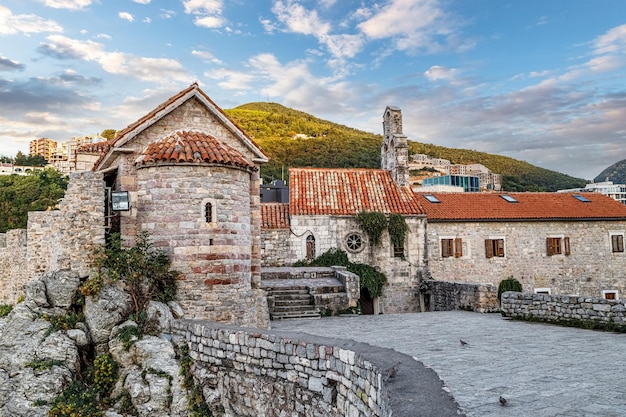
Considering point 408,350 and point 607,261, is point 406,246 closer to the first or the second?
point 607,261

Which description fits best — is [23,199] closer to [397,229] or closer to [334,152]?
[397,229]

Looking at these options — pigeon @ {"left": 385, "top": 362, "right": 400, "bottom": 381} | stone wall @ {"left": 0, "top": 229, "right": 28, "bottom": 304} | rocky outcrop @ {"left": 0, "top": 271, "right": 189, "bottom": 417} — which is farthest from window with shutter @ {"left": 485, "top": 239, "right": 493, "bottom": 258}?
stone wall @ {"left": 0, "top": 229, "right": 28, "bottom": 304}

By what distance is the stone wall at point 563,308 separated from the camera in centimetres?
1183

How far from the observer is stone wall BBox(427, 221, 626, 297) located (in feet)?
86.9

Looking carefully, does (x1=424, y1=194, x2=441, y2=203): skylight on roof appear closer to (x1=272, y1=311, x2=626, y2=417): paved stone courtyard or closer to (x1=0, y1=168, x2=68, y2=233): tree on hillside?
(x1=272, y1=311, x2=626, y2=417): paved stone courtyard

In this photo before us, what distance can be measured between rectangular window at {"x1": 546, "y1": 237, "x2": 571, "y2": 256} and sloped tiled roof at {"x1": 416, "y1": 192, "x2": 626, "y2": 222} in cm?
121

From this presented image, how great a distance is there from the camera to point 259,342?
8898 millimetres

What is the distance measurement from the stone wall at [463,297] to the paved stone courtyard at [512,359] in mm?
2121

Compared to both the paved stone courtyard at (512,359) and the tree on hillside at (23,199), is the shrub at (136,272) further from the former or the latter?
the tree on hillside at (23,199)

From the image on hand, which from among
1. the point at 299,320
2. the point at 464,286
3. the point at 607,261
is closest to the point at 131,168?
the point at 299,320

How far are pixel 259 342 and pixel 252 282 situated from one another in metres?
6.02

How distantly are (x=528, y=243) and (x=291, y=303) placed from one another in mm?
16617

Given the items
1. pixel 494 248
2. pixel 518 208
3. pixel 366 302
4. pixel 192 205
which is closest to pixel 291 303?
pixel 192 205

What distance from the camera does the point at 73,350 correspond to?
10.4 m
